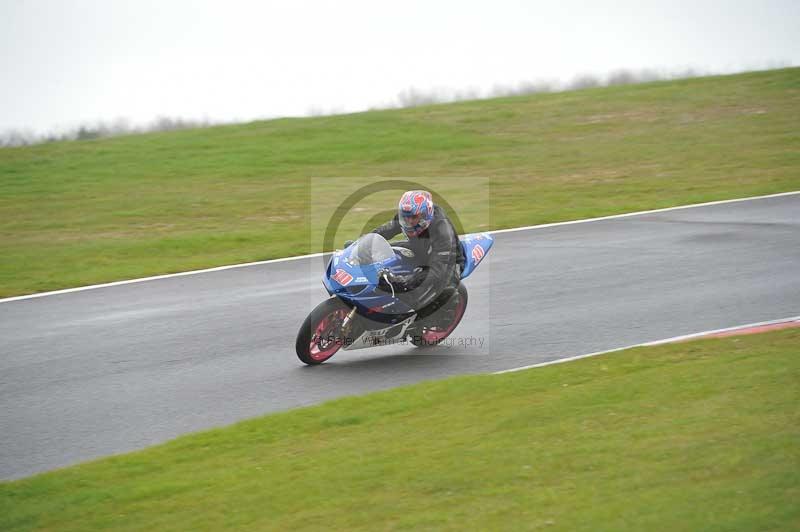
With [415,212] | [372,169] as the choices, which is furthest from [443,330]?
[372,169]

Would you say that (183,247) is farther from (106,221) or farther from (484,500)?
(484,500)

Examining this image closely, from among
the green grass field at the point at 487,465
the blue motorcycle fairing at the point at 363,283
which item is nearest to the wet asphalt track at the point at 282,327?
the blue motorcycle fairing at the point at 363,283

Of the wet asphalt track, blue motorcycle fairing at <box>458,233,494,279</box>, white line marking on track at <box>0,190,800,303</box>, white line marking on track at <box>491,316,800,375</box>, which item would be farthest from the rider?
white line marking on track at <box>0,190,800,303</box>

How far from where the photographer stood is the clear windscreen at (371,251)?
9047 millimetres

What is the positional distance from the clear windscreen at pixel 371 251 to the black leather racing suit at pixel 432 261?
0.32 m

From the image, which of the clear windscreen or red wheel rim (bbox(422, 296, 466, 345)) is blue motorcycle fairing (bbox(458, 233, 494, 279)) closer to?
red wheel rim (bbox(422, 296, 466, 345))

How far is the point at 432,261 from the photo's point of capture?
925cm

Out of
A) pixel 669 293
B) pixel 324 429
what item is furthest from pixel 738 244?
pixel 324 429

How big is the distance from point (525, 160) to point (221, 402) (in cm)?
1496

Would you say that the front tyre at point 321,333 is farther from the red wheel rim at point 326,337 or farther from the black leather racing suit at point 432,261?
the black leather racing suit at point 432,261

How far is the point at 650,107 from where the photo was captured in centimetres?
2636

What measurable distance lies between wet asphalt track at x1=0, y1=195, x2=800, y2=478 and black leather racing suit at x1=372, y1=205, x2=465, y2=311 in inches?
29.1

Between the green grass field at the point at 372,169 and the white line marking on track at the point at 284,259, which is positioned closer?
the white line marking on track at the point at 284,259

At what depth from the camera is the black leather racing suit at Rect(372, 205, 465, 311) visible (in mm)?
9211
